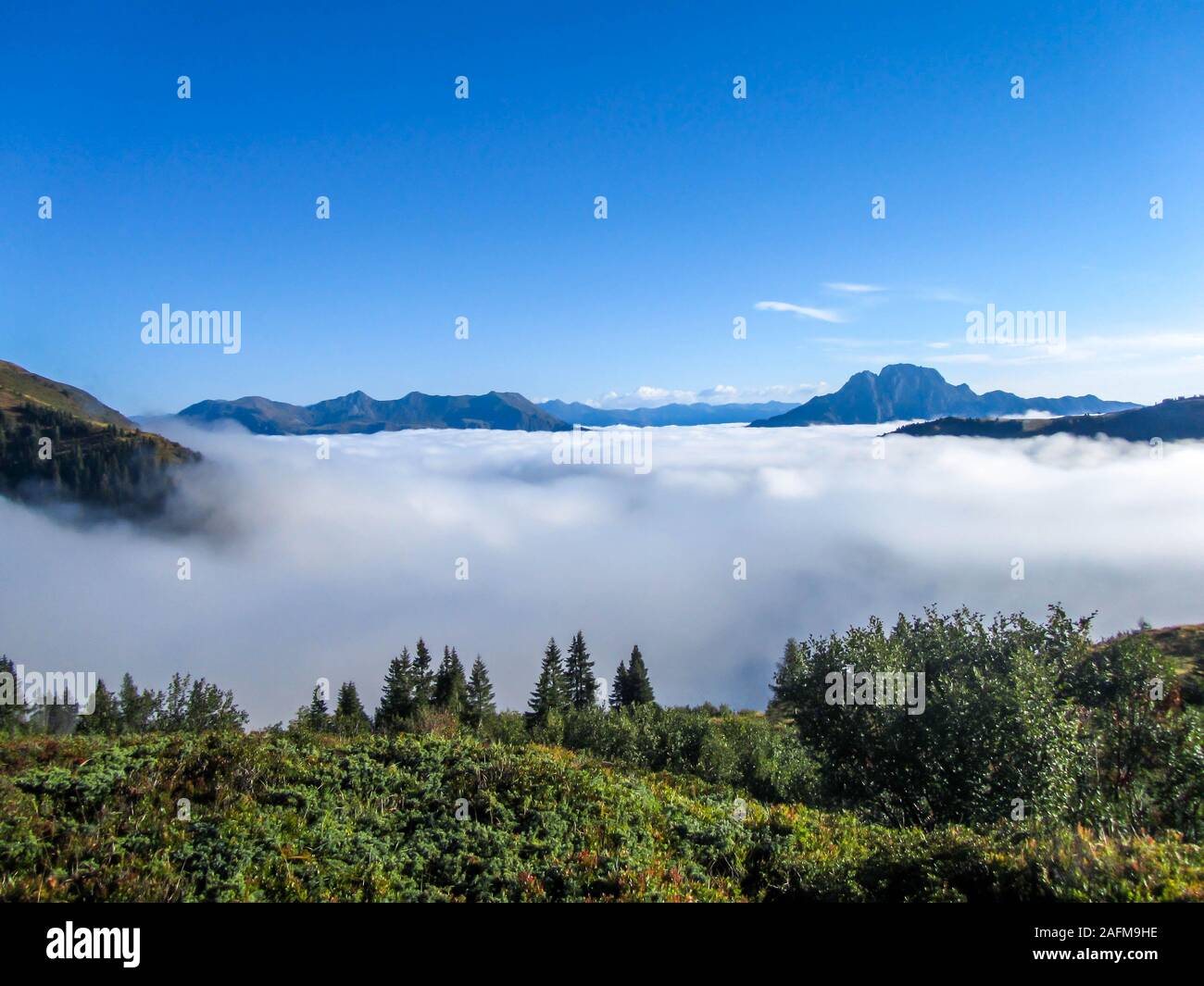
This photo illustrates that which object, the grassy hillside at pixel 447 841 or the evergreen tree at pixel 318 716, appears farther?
the evergreen tree at pixel 318 716

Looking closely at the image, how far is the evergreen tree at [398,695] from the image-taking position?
294 feet

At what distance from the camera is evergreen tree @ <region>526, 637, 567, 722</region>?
9850 cm

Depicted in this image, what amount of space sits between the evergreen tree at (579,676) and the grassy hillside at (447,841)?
314 ft

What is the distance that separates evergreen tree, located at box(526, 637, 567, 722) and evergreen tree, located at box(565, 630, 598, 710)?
82.1 inches

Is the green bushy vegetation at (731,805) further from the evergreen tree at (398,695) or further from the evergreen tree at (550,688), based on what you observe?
the evergreen tree at (550,688)

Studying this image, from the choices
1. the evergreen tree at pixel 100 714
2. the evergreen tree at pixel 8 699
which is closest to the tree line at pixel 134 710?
the evergreen tree at pixel 100 714

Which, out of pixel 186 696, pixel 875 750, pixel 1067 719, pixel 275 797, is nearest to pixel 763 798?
pixel 875 750

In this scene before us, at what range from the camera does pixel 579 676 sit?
114 meters

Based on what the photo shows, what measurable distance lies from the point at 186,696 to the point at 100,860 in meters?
115

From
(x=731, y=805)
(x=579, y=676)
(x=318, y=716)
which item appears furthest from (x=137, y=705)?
(x=731, y=805)

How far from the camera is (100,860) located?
11.5m

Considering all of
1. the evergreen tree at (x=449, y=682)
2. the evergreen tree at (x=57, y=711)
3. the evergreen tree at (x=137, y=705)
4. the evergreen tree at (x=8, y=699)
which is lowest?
the evergreen tree at (x=57, y=711)
